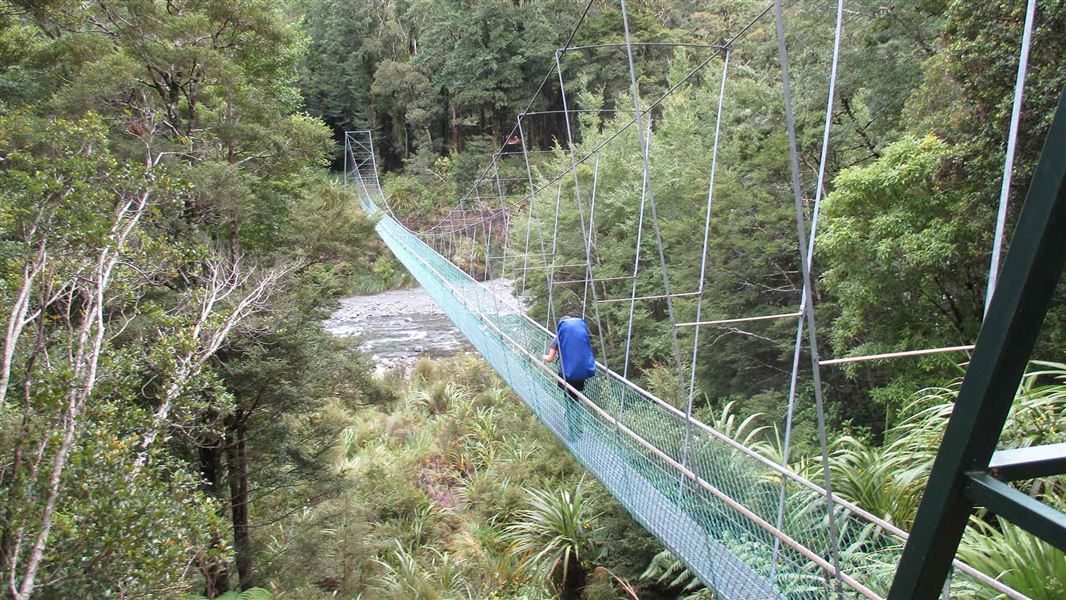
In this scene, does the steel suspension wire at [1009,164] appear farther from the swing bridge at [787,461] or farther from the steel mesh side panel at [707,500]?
the steel mesh side panel at [707,500]

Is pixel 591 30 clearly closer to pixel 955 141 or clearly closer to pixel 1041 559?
pixel 955 141

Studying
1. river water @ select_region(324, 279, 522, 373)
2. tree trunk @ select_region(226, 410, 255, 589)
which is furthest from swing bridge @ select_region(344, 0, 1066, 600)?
river water @ select_region(324, 279, 522, 373)

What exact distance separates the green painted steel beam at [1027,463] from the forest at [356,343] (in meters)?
1.51

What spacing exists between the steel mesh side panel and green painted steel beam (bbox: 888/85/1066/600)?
4.10ft

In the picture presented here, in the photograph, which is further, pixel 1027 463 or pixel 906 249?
pixel 906 249

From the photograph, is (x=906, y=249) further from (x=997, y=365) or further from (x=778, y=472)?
(x=997, y=365)

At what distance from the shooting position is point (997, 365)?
0.33 metres

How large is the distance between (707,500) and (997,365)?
188 centimetres

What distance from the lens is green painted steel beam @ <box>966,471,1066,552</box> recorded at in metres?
0.30

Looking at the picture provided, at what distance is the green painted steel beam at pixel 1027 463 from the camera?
34cm

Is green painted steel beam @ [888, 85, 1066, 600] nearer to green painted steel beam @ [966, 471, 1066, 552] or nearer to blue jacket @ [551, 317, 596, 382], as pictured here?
green painted steel beam @ [966, 471, 1066, 552]

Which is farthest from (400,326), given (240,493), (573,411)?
(573,411)

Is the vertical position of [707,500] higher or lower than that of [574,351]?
lower

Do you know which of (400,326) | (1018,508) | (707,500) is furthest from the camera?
(400,326)
